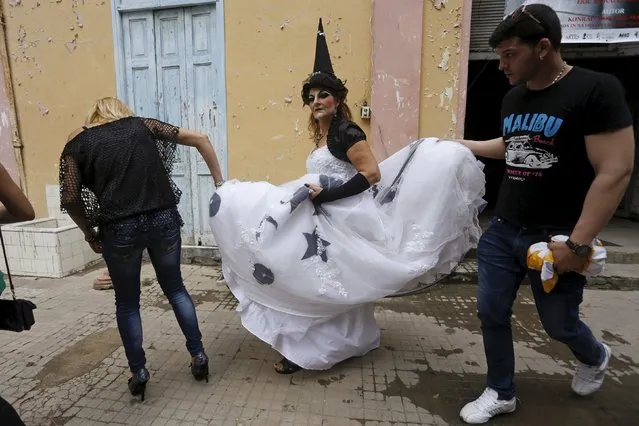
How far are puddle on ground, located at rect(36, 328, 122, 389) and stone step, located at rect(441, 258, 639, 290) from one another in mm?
3280

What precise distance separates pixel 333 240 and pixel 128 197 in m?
Result: 1.20

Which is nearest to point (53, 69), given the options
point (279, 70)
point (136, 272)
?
point (279, 70)

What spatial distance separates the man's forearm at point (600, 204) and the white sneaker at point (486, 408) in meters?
1.05

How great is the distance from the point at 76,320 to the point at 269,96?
124 inches

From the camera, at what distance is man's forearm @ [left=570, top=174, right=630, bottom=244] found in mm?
1721

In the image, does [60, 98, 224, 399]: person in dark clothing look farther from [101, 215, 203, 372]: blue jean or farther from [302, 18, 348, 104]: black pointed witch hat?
[302, 18, 348, 104]: black pointed witch hat

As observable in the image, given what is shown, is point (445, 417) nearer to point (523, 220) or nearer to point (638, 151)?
point (523, 220)

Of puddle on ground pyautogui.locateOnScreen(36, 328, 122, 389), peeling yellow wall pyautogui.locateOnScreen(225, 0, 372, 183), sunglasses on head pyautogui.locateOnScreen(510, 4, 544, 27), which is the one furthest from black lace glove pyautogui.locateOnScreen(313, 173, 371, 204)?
peeling yellow wall pyautogui.locateOnScreen(225, 0, 372, 183)

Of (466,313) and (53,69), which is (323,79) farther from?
(53,69)

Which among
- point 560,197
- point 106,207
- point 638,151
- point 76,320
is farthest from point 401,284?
point 638,151

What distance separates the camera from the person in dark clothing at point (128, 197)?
2215 millimetres

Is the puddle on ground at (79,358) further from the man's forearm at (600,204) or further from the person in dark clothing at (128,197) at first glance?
the man's forearm at (600,204)

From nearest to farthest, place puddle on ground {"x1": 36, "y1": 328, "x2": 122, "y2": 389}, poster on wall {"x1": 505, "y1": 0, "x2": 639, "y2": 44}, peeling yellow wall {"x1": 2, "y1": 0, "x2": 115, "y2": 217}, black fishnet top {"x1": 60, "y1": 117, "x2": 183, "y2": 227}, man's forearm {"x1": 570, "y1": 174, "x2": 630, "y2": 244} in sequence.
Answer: man's forearm {"x1": 570, "y1": 174, "x2": 630, "y2": 244}
black fishnet top {"x1": 60, "y1": 117, "x2": 183, "y2": 227}
puddle on ground {"x1": 36, "y1": 328, "x2": 122, "y2": 389}
poster on wall {"x1": 505, "y1": 0, "x2": 639, "y2": 44}
peeling yellow wall {"x1": 2, "y1": 0, "x2": 115, "y2": 217}

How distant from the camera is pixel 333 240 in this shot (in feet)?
7.79
